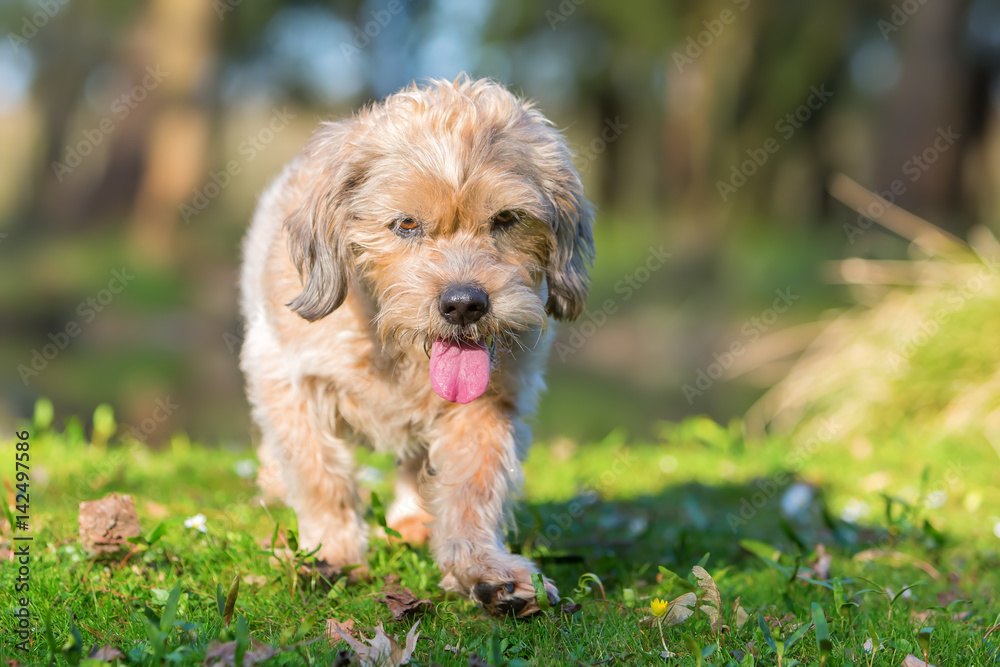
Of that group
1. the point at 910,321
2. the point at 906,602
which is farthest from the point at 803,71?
the point at 906,602

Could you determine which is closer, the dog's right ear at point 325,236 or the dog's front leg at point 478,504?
the dog's front leg at point 478,504

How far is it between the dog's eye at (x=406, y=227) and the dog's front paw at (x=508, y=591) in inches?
50.1

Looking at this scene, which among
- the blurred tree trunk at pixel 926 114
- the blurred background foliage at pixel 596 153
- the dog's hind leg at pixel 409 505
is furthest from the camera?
the blurred tree trunk at pixel 926 114

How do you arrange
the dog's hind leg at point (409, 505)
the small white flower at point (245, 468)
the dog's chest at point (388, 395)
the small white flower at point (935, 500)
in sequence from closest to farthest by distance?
1. the dog's chest at point (388, 395)
2. the dog's hind leg at point (409, 505)
3. the small white flower at point (935, 500)
4. the small white flower at point (245, 468)

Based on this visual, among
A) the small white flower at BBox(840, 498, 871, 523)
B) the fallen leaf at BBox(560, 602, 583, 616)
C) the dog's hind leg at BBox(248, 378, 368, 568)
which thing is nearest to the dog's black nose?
the dog's hind leg at BBox(248, 378, 368, 568)

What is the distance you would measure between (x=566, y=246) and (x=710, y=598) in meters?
1.49

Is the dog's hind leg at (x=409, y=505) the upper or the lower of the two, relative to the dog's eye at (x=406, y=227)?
lower

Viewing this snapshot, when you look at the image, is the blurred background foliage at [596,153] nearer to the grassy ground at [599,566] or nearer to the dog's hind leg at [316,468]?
the grassy ground at [599,566]

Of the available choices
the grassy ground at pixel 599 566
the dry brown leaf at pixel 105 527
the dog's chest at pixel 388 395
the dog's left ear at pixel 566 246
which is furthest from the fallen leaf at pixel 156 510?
the dog's left ear at pixel 566 246

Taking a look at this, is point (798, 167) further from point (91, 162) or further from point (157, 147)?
point (91, 162)

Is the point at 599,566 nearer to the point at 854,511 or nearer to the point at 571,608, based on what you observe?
the point at 571,608

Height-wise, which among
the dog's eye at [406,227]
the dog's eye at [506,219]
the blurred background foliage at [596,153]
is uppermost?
the dog's eye at [506,219]

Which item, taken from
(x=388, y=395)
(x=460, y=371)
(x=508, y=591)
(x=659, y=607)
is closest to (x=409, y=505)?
(x=388, y=395)

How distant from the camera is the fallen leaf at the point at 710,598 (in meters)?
2.94
